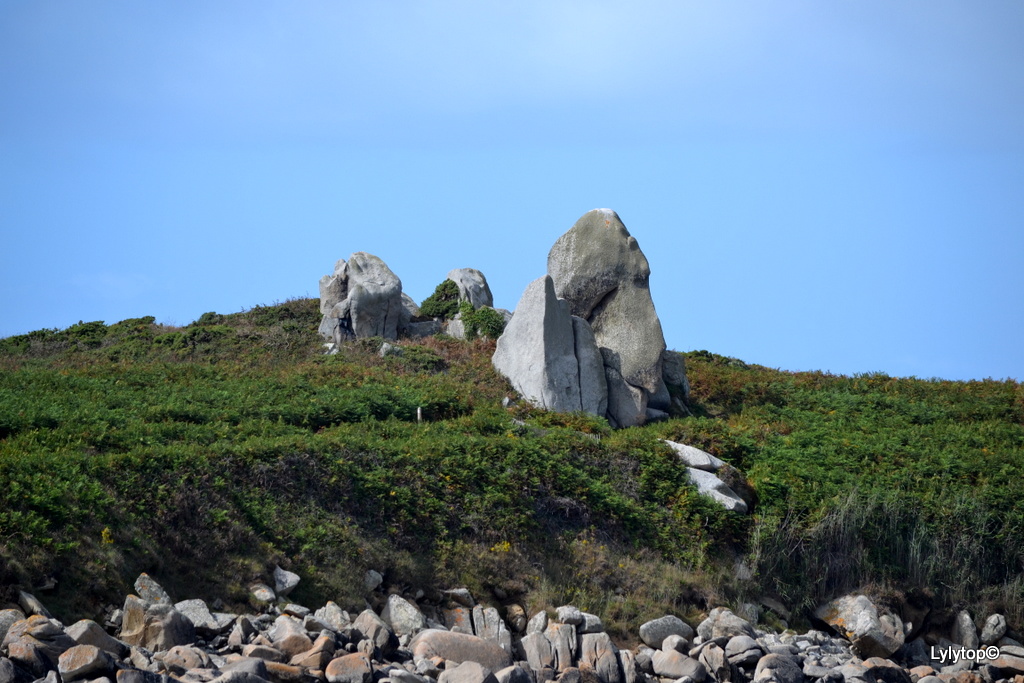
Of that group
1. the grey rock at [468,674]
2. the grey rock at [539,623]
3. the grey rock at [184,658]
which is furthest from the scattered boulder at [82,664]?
the grey rock at [539,623]

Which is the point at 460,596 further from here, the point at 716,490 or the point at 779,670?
the point at 716,490

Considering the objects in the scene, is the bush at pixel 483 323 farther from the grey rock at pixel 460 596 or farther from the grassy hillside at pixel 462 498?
the grey rock at pixel 460 596

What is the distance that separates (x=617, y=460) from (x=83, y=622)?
10285 millimetres

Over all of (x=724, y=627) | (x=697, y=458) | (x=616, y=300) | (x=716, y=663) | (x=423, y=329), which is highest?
(x=423, y=329)

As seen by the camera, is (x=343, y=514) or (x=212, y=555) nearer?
(x=212, y=555)

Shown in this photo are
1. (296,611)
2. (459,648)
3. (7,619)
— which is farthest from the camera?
(296,611)

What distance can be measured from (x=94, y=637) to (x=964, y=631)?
13318 millimetres

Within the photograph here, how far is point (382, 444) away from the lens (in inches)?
695

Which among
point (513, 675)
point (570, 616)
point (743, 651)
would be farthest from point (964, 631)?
point (513, 675)

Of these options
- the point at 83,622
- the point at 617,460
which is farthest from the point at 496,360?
the point at 83,622

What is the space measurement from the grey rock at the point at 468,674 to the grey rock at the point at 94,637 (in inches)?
142

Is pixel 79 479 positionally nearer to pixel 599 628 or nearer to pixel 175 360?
pixel 599 628

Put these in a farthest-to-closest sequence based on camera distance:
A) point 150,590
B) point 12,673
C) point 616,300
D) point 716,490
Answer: point 616,300
point 716,490
point 150,590
point 12,673

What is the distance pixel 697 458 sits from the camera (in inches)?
760
